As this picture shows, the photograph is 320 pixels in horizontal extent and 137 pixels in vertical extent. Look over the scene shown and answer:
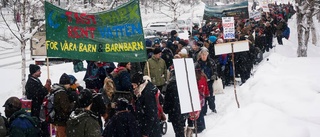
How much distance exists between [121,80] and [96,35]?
1.02 m

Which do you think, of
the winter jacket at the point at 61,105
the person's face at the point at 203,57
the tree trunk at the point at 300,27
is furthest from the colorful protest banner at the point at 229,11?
the winter jacket at the point at 61,105

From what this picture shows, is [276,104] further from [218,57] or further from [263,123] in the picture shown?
[218,57]

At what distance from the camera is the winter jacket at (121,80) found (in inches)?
289

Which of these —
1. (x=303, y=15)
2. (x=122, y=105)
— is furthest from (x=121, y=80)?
(x=303, y=15)

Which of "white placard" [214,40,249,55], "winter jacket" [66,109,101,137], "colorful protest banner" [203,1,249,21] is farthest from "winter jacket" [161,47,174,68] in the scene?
"colorful protest banner" [203,1,249,21]

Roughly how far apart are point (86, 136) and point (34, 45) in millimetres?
17857

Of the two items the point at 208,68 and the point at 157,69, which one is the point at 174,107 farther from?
the point at 208,68

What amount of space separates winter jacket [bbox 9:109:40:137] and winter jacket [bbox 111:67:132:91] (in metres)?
1.98

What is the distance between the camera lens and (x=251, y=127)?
706 centimetres

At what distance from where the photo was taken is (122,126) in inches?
213

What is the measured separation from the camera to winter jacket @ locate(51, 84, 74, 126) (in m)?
6.31

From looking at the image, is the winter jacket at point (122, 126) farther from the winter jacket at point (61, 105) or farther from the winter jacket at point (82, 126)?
the winter jacket at point (61, 105)

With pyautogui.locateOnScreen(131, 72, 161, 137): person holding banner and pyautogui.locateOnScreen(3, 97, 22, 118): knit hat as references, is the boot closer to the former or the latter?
pyautogui.locateOnScreen(131, 72, 161, 137): person holding banner

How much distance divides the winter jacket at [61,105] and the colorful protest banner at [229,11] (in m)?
14.1
